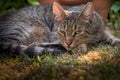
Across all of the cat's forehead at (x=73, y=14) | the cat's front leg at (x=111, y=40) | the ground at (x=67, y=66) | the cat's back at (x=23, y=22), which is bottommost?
the cat's front leg at (x=111, y=40)

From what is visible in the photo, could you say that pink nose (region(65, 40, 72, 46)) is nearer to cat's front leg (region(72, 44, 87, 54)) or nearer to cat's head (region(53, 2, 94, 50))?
cat's head (region(53, 2, 94, 50))

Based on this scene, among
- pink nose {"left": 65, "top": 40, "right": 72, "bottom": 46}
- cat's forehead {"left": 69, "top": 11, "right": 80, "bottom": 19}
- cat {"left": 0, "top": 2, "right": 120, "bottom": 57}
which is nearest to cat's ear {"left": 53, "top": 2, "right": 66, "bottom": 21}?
cat {"left": 0, "top": 2, "right": 120, "bottom": 57}

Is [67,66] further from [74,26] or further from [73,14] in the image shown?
[73,14]

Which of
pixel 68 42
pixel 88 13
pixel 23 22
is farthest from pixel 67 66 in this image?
pixel 23 22

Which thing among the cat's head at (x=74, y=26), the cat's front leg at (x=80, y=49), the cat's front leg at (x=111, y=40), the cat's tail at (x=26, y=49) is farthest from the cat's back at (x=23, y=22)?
the cat's front leg at (x=111, y=40)

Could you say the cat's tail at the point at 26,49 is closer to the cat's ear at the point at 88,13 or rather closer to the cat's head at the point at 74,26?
the cat's head at the point at 74,26

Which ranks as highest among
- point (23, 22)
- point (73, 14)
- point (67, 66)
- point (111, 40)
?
point (73, 14)

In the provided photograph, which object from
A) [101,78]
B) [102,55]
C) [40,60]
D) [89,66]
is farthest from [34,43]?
[101,78]
